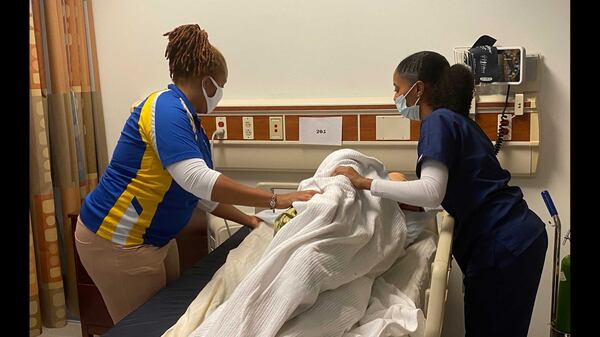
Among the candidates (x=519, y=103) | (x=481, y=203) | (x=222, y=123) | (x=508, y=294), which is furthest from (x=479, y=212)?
(x=222, y=123)

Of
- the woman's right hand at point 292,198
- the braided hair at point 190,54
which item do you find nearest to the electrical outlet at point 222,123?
the braided hair at point 190,54

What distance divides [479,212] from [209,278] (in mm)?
982

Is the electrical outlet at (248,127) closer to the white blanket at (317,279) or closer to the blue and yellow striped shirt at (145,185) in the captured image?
the blue and yellow striped shirt at (145,185)

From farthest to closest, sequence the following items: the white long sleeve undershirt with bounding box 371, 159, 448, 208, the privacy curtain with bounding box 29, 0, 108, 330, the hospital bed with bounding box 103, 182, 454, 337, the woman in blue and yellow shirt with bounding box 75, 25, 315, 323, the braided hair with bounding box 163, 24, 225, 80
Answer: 1. the privacy curtain with bounding box 29, 0, 108, 330
2. the braided hair with bounding box 163, 24, 225, 80
3. the woman in blue and yellow shirt with bounding box 75, 25, 315, 323
4. the white long sleeve undershirt with bounding box 371, 159, 448, 208
5. the hospital bed with bounding box 103, 182, 454, 337

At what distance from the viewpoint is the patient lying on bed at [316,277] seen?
1303mm

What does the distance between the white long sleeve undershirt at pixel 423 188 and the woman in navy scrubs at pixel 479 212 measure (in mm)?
64

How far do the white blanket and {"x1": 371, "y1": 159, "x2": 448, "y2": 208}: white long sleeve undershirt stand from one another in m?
0.08

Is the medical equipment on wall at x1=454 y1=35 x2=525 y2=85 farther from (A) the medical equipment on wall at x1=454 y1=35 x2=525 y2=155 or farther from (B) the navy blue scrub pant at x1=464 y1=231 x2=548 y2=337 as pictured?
(B) the navy blue scrub pant at x1=464 y1=231 x2=548 y2=337

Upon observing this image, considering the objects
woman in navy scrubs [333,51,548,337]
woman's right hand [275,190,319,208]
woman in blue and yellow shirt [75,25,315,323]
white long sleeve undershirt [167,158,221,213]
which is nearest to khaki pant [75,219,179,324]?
woman in blue and yellow shirt [75,25,315,323]

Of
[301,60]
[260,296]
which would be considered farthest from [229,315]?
[301,60]

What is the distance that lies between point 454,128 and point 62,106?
202cm

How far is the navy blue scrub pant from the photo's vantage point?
1851 millimetres

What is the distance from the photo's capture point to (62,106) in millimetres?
2826

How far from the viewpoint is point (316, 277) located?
4.49ft
